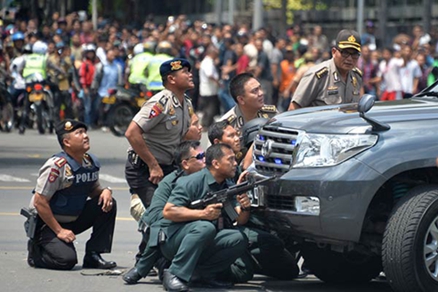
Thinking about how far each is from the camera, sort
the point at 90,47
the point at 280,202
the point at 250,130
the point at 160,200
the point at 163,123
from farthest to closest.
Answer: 1. the point at 90,47
2. the point at 163,123
3. the point at 250,130
4. the point at 160,200
5. the point at 280,202

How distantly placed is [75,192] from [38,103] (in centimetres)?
1297

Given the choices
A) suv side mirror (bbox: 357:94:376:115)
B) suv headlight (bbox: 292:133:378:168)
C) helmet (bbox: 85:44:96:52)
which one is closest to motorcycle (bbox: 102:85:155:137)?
helmet (bbox: 85:44:96:52)

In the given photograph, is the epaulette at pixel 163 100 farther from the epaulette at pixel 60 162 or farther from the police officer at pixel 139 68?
the police officer at pixel 139 68

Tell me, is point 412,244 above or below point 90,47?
above

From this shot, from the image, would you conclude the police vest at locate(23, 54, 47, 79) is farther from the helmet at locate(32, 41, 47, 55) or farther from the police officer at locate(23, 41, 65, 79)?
the helmet at locate(32, 41, 47, 55)

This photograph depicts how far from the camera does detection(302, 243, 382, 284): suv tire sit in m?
9.09

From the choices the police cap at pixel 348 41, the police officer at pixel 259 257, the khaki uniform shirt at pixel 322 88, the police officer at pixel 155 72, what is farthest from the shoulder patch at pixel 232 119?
the police officer at pixel 155 72

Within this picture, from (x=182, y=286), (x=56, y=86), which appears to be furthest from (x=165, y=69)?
(x=56, y=86)

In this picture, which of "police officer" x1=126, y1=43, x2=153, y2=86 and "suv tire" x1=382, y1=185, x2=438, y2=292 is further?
"police officer" x1=126, y1=43, x2=153, y2=86

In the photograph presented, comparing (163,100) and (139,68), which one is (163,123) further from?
(139,68)

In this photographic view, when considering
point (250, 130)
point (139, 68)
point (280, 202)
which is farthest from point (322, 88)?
point (139, 68)

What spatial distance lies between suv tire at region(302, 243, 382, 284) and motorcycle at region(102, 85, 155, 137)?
12684 mm

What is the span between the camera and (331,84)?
10.0 meters

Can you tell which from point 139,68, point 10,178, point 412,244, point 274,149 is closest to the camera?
point 412,244
